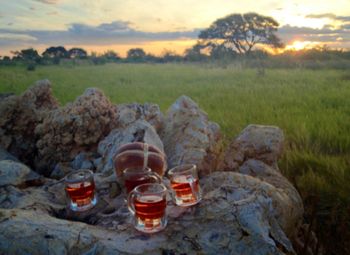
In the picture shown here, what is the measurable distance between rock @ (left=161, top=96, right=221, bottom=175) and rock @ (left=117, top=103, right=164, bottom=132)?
0.10 meters

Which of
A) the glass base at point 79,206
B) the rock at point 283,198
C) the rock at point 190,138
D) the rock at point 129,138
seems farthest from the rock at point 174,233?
the rock at point 190,138

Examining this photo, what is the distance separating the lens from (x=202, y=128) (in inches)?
147

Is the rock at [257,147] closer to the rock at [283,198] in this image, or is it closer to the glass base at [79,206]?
the rock at [283,198]

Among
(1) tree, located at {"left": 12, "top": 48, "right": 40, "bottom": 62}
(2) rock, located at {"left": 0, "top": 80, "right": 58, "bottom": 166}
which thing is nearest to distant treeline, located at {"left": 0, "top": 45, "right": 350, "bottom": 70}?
(1) tree, located at {"left": 12, "top": 48, "right": 40, "bottom": 62}

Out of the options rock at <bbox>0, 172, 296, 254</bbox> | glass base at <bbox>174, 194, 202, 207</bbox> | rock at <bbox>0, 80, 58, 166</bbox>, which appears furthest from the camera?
rock at <bbox>0, 80, 58, 166</bbox>

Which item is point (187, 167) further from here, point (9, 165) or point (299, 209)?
point (9, 165)

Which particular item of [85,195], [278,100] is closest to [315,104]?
[278,100]

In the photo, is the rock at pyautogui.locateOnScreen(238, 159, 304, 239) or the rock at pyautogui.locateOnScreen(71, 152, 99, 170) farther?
the rock at pyautogui.locateOnScreen(71, 152, 99, 170)

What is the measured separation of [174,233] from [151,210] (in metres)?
0.15

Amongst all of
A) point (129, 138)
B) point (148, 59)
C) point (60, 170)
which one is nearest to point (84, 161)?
point (60, 170)

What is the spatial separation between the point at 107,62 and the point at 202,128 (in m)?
11.2

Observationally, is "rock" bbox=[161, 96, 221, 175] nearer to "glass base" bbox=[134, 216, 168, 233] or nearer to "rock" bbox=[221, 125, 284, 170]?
"rock" bbox=[221, 125, 284, 170]

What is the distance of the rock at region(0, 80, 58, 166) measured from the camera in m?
4.21

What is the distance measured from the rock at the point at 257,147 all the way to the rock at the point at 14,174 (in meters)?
1.82
